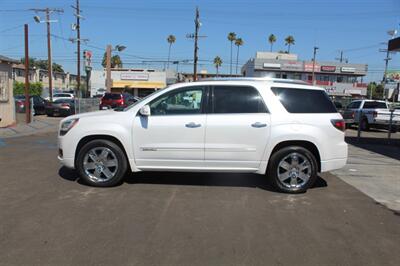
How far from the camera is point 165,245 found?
4.44 meters

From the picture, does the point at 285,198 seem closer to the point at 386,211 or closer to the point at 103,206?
the point at 386,211

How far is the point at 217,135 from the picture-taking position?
665 cm

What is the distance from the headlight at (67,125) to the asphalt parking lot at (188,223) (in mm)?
907

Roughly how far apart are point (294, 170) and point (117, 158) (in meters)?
2.97

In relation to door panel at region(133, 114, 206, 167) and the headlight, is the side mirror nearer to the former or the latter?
door panel at region(133, 114, 206, 167)

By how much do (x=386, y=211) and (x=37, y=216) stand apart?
488 cm

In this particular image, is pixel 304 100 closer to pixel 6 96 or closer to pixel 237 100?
pixel 237 100

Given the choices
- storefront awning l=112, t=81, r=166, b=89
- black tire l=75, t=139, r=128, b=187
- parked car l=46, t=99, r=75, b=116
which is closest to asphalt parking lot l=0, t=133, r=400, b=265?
black tire l=75, t=139, r=128, b=187

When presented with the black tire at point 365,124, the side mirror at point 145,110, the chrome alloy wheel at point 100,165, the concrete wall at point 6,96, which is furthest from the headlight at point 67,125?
the black tire at point 365,124

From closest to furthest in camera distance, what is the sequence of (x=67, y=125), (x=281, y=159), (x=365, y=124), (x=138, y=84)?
(x=281, y=159) → (x=67, y=125) → (x=365, y=124) → (x=138, y=84)

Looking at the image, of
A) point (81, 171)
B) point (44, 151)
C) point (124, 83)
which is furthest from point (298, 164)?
point (124, 83)

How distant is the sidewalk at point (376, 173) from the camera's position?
271 inches

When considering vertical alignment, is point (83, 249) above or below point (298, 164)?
below

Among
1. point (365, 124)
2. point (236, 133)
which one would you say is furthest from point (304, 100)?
point (365, 124)
